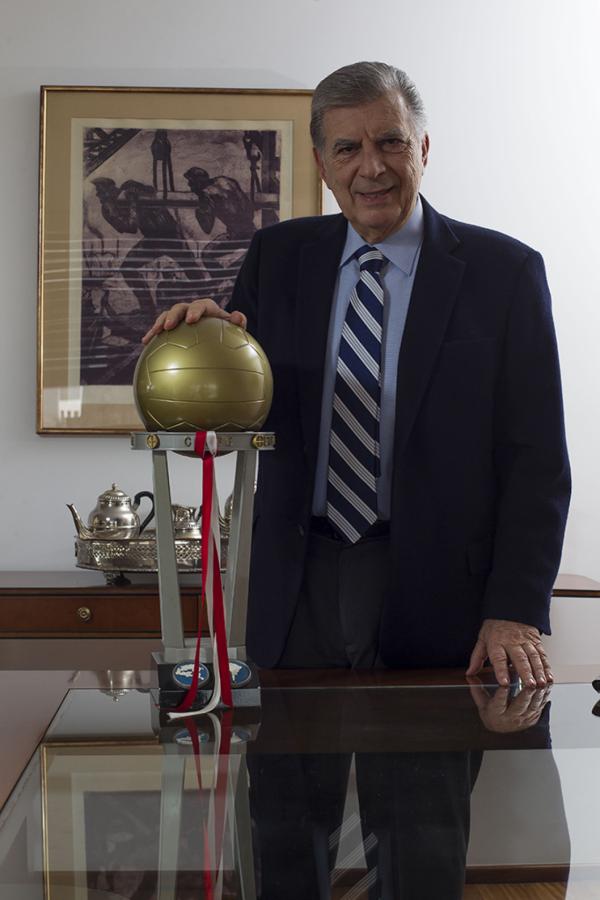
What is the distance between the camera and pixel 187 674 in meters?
1.44

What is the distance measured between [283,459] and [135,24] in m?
2.34

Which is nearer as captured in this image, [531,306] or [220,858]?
[220,858]

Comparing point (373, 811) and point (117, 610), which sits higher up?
point (373, 811)

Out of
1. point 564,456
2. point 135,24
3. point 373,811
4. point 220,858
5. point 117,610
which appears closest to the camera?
point 220,858

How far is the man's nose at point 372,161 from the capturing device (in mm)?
1816

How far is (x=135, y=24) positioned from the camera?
3.67 meters

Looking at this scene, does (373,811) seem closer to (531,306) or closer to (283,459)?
(283,459)

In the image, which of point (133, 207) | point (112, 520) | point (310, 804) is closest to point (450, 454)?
point (310, 804)

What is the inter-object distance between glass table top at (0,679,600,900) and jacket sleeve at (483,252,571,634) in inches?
12.1

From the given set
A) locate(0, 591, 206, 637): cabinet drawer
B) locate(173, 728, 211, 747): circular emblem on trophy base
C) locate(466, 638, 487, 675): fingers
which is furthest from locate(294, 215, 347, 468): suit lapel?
locate(0, 591, 206, 637): cabinet drawer

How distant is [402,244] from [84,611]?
1.79m

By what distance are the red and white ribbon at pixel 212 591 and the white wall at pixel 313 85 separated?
2309mm

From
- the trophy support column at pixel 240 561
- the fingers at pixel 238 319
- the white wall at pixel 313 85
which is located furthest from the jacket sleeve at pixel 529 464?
the white wall at pixel 313 85

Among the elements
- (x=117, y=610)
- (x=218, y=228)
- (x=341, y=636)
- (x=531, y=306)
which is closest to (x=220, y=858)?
(x=341, y=636)
